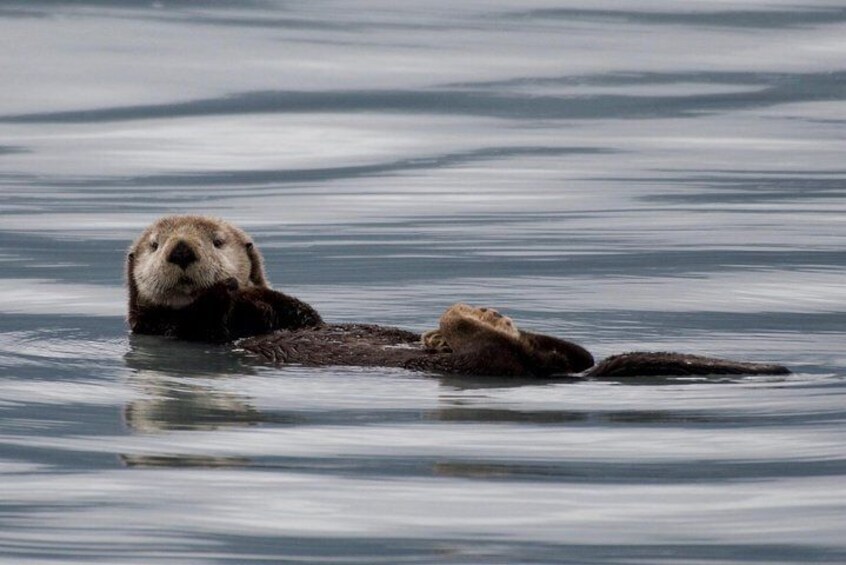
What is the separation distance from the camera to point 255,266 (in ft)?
28.1

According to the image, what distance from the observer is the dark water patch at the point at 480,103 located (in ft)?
52.3

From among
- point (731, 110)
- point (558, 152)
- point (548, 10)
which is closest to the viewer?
point (558, 152)

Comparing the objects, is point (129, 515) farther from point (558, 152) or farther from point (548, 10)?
point (548, 10)

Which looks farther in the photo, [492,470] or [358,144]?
[358,144]

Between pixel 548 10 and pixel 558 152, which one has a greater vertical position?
pixel 548 10

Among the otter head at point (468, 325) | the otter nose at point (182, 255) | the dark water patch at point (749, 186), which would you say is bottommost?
the otter head at point (468, 325)

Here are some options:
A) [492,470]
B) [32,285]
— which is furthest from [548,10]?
[492,470]

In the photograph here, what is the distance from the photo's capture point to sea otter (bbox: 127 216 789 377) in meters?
7.00

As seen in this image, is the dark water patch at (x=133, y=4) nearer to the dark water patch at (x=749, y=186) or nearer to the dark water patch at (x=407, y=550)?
the dark water patch at (x=749, y=186)

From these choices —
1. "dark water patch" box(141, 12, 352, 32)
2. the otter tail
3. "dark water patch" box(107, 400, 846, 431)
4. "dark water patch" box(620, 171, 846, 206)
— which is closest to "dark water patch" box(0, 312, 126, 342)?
"dark water patch" box(107, 400, 846, 431)

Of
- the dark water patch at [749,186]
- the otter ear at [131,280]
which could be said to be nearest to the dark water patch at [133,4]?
the dark water patch at [749,186]

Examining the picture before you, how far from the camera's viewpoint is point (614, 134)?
15.2 m

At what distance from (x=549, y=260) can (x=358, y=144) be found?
14.5 ft

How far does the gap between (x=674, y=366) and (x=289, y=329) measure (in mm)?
1791
